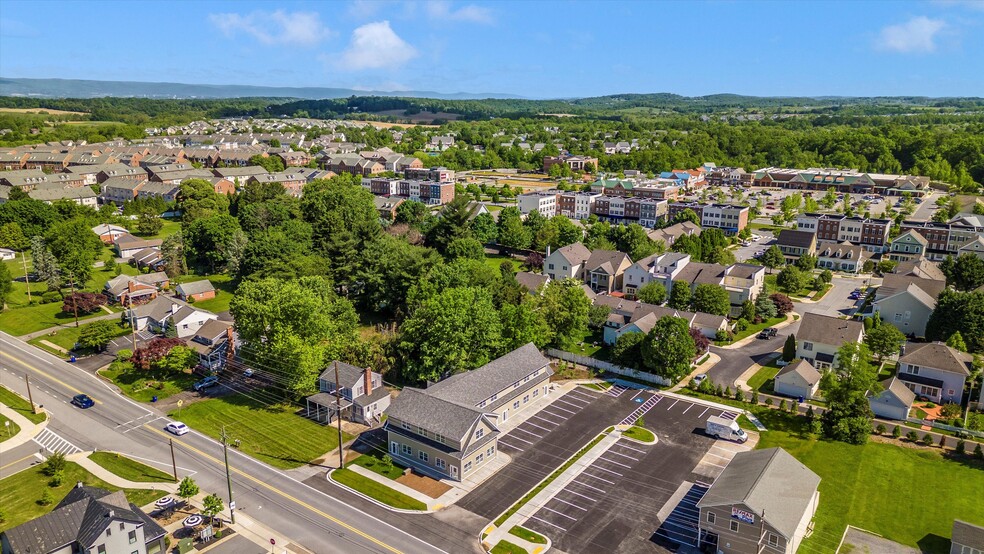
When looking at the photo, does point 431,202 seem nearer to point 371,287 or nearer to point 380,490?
point 371,287

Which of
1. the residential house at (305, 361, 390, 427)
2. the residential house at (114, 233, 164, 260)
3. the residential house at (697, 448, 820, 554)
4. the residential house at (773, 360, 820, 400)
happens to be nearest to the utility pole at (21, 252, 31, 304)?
the residential house at (114, 233, 164, 260)

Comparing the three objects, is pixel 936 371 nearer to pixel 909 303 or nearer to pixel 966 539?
pixel 909 303

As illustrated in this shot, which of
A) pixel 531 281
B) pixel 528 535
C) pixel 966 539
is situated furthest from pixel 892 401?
pixel 531 281

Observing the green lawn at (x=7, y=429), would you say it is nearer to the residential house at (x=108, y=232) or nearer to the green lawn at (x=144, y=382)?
the green lawn at (x=144, y=382)

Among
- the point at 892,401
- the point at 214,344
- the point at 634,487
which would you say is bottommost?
the point at 634,487

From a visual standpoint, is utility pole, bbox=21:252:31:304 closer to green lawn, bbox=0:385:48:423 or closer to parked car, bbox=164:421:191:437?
green lawn, bbox=0:385:48:423
